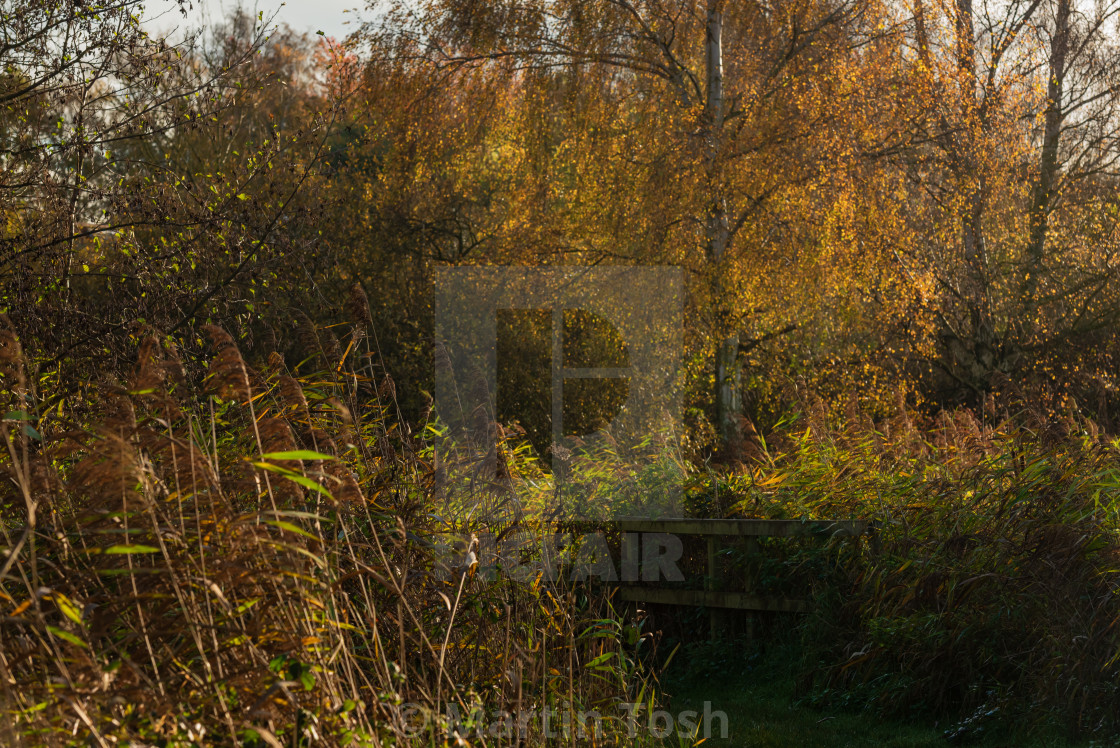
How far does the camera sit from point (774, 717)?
5293 mm

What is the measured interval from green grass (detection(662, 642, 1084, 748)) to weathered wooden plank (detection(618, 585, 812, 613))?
0.25 m

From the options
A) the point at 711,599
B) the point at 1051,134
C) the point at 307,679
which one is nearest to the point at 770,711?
the point at 711,599

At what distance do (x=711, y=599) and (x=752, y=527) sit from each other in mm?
588

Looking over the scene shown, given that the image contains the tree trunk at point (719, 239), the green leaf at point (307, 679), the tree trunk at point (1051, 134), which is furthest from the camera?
the tree trunk at point (1051, 134)

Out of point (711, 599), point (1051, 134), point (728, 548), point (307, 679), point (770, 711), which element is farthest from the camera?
point (1051, 134)

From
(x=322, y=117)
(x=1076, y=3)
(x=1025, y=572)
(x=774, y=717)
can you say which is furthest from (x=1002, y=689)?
(x=1076, y=3)

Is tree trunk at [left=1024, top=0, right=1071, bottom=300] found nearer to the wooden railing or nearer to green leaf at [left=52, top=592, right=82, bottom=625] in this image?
the wooden railing

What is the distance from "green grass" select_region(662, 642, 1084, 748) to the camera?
4.70m

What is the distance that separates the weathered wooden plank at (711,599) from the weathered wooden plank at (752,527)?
0.39 m

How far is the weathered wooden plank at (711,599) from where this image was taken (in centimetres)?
614

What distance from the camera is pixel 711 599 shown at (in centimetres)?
659

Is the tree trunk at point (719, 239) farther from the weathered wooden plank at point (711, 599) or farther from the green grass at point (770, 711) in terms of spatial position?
the green grass at point (770, 711)

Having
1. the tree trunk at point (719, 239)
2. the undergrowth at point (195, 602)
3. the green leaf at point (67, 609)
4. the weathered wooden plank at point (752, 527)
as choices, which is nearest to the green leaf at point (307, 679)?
the undergrowth at point (195, 602)

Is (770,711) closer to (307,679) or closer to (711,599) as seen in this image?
(711,599)
